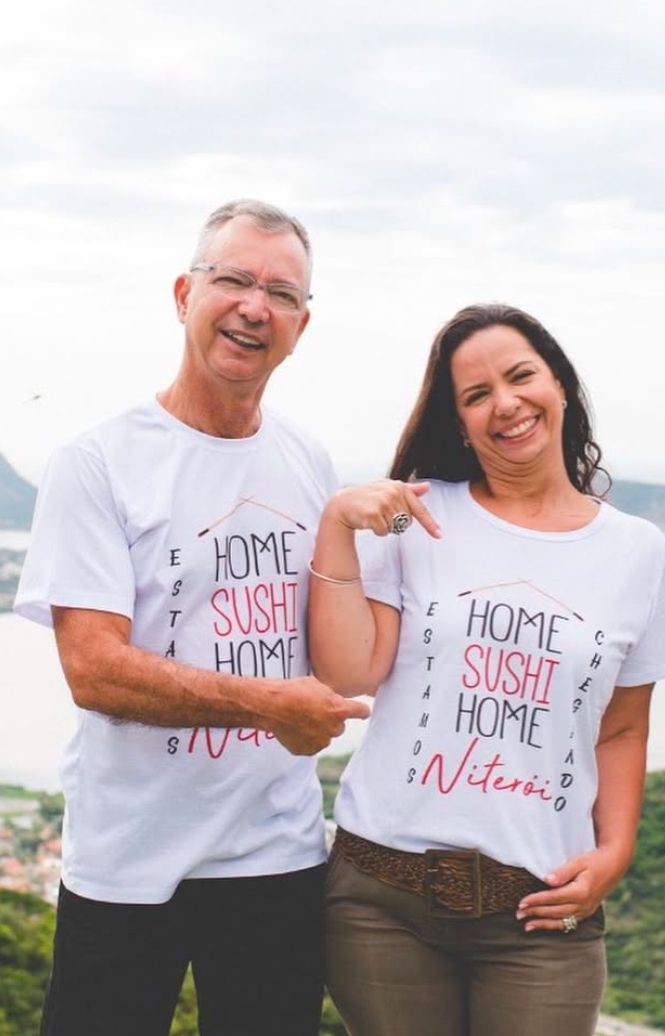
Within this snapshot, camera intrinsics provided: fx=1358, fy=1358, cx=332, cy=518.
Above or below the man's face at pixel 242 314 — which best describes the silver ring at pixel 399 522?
below

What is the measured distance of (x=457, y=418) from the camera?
9.40 ft

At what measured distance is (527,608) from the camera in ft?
8.69

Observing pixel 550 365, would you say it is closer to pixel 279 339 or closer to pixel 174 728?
pixel 279 339

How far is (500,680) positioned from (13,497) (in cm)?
248

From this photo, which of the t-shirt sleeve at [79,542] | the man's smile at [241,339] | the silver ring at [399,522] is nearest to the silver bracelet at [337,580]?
the silver ring at [399,522]

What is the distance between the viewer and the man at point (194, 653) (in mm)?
2596

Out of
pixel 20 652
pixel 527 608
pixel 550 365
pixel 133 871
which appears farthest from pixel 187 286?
pixel 20 652

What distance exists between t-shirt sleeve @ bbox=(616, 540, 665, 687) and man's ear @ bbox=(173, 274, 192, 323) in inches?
43.5

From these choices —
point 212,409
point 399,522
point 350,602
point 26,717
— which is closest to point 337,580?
point 350,602

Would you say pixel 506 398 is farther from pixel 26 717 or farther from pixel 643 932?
pixel 643 932

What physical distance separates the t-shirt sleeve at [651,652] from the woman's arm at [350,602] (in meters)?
0.48

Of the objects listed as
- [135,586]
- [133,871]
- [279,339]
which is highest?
Result: [279,339]

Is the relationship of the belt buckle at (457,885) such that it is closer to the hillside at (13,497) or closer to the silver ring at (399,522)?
the silver ring at (399,522)

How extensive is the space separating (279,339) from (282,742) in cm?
81
